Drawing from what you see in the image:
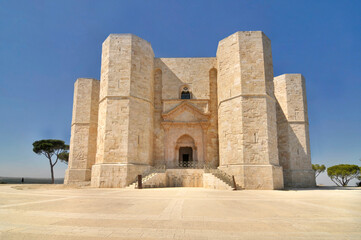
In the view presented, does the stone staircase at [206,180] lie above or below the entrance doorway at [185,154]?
below

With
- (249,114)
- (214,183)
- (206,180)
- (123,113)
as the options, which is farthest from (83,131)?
(249,114)

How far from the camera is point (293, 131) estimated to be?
19.5 metres

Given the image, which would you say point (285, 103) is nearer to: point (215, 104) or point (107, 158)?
point (215, 104)

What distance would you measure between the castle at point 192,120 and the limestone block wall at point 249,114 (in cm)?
7

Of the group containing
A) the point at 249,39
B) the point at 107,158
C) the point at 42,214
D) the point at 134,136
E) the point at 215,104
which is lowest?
the point at 42,214

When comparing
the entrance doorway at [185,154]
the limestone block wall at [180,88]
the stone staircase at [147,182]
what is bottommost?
the stone staircase at [147,182]

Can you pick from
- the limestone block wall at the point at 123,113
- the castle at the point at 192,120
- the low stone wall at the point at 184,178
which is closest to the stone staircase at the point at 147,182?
the castle at the point at 192,120

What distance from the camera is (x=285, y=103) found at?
20.0 m

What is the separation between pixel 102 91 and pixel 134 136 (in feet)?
14.8

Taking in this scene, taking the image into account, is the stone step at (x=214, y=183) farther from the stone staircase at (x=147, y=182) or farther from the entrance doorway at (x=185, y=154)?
the entrance doorway at (x=185, y=154)

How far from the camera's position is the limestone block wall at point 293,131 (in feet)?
61.5

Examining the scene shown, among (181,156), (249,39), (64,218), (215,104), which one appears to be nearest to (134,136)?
(181,156)

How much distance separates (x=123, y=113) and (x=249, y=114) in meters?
8.88

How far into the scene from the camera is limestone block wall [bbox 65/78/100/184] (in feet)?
65.0
